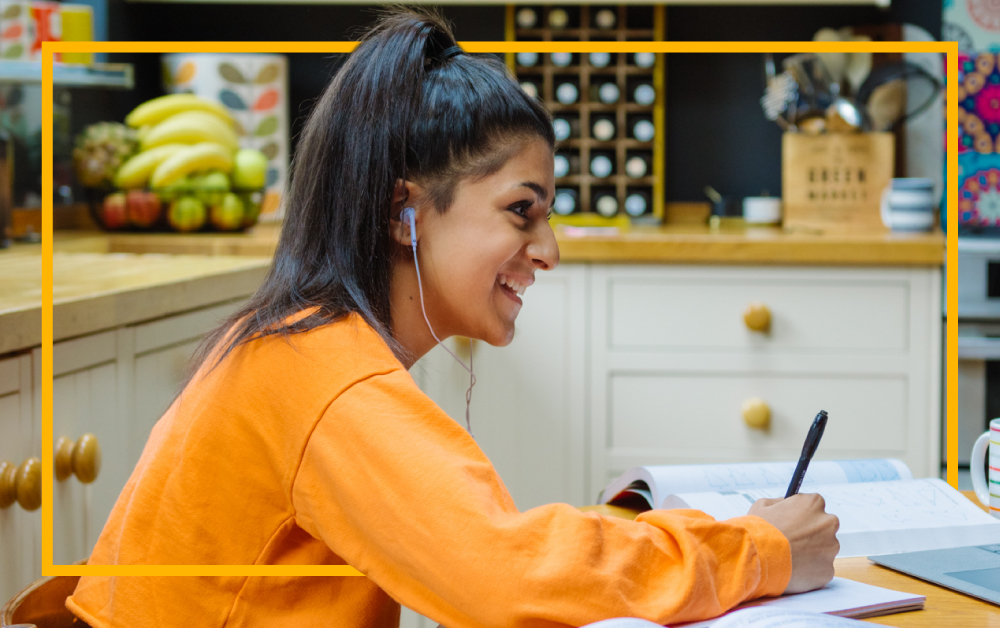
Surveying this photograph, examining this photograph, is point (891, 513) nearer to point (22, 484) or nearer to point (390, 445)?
point (390, 445)

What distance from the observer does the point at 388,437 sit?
1.68ft

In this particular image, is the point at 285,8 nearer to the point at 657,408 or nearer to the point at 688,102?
the point at 688,102

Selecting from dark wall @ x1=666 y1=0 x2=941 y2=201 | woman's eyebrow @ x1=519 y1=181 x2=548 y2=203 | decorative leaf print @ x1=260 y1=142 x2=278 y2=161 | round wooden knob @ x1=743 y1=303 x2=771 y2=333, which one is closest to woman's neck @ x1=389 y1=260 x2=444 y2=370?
woman's eyebrow @ x1=519 y1=181 x2=548 y2=203

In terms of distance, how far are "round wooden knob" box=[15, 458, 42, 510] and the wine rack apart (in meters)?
1.45

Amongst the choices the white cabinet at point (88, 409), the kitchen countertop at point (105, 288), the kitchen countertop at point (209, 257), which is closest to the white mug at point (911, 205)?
the kitchen countertop at point (209, 257)

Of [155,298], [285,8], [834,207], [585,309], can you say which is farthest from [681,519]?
[285,8]

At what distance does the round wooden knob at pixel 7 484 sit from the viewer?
3.33ft

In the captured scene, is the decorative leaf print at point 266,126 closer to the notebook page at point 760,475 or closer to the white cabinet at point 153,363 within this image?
the white cabinet at point 153,363

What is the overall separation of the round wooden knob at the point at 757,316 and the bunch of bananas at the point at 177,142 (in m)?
1.11

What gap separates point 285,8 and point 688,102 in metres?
1.07

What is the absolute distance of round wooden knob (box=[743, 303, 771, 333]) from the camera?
6.10 ft

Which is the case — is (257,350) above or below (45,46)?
Result: below

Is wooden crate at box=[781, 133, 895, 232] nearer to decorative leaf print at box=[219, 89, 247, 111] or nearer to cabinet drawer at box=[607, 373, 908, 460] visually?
cabinet drawer at box=[607, 373, 908, 460]

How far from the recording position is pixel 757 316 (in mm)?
1860
